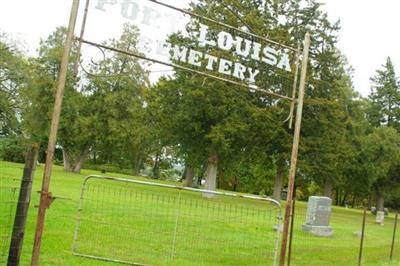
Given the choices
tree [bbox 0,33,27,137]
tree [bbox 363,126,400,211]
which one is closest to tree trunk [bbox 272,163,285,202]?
tree [bbox 363,126,400,211]

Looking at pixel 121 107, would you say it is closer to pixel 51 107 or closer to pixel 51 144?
pixel 51 107

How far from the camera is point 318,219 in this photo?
18.7 m

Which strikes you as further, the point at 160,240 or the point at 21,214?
the point at 160,240

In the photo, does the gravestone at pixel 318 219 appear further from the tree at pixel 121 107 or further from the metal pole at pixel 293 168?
the tree at pixel 121 107

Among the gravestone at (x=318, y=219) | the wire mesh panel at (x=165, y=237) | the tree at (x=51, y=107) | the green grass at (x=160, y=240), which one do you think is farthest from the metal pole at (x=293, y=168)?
the tree at (x=51, y=107)

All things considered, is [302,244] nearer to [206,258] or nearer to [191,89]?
[206,258]

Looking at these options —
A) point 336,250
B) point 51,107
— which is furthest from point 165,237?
point 51,107

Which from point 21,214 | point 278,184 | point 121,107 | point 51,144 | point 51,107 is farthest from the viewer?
point 121,107

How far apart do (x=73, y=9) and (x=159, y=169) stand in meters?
63.0

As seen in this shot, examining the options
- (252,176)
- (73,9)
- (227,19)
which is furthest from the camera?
(252,176)

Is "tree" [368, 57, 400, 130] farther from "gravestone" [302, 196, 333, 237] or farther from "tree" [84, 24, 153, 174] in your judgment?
"gravestone" [302, 196, 333, 237]

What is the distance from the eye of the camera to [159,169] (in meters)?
68.4

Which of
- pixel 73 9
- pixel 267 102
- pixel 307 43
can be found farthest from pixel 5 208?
pixel 267 102

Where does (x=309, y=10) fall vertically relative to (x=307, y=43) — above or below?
above
